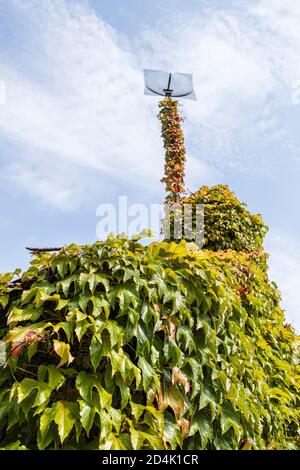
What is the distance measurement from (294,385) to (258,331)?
1137 mm

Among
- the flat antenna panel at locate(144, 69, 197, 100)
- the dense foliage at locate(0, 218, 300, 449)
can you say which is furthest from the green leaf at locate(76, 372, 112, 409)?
the flat antenna panel at locate(144, 69, 197, 100)

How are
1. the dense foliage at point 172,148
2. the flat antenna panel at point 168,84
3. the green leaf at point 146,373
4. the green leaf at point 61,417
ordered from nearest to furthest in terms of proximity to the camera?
1. the green leaf at point 61,417
2. the green leaf at point 146,373
3. the dense foliage at point 172,148
4. the flat antenna panel at point 168,84

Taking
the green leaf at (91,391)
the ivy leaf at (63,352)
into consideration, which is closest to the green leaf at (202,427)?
the green leaf at (91,391)

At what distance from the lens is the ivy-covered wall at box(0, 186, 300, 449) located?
8.22 feet

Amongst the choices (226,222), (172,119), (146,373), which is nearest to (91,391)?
(146,373)

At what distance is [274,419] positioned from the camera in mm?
4344

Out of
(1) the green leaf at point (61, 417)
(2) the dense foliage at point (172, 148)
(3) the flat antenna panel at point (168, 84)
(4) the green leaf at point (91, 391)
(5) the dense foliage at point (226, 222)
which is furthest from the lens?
(3) the flat antenna panel at point (168, 84)

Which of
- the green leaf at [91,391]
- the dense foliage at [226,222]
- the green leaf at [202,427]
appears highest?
the dense foliage at [226,222]

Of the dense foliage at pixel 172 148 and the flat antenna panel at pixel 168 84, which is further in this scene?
the flat antenna panel at pixel 168 84

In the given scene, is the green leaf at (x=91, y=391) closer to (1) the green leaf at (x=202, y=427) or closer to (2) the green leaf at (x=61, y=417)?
(2) the green leaf at (x=61, y=417)

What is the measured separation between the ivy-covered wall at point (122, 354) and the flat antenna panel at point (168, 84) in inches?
329

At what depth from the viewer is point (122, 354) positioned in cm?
267

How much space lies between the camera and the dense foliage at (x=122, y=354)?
2504 millimetres
